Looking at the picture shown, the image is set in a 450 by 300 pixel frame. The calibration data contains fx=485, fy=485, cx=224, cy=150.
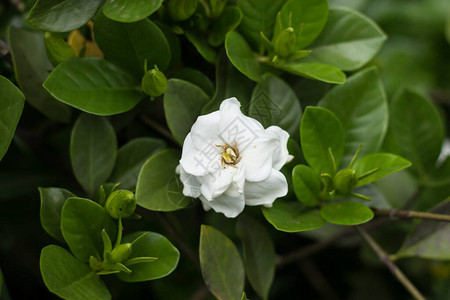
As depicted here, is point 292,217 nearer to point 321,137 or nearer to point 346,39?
point 321,137

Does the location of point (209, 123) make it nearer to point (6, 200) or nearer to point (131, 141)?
point (131, 141)

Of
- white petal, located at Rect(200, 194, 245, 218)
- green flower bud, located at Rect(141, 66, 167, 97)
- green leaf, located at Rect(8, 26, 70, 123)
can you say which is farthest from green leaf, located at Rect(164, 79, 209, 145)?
green leaf, located at Rect(8, 26, 70, 123)

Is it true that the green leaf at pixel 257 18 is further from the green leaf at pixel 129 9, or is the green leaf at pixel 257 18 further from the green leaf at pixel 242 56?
the green leaf at pixel 129 9

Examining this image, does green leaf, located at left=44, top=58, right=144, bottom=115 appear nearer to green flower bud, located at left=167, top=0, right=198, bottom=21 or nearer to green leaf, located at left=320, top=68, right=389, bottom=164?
green flower bud, located at left=167, top=0, right=198, bottom=21

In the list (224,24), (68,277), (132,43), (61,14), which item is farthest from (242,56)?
(68,277)

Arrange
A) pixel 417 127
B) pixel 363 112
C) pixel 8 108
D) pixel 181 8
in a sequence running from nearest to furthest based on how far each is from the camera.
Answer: pixel 8 108 → pixel 181 8 → pixel 363 112 → pixel 417 127

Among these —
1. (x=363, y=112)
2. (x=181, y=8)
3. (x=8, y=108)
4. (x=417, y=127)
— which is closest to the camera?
(x=8, y=108)
